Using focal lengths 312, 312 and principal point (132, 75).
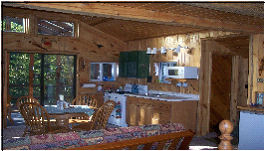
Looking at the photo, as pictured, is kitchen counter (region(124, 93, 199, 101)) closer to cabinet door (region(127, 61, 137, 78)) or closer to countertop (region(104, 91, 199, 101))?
countertop (region(104, 91, 199, 101))

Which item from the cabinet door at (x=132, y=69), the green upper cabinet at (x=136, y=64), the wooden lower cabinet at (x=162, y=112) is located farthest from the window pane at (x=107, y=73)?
the wooden lower cabinet at (x=162, y=112)

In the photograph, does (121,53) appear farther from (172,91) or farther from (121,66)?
(172,91)

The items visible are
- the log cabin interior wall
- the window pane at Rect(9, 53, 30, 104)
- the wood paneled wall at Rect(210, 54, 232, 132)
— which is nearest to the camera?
the log cabin interior wall

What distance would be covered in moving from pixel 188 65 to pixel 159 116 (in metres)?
1.34

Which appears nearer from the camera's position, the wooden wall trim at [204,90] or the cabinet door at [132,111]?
the wooden wall trim at [204,90]

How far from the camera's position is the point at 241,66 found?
7301 millimetres

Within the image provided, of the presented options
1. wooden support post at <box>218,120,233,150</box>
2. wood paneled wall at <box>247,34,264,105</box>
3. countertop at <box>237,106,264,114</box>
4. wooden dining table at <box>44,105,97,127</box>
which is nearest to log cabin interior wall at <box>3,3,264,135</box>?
wood paneled wall at <box>247,34,264,105</box>

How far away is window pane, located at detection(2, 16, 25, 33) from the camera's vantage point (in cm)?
744

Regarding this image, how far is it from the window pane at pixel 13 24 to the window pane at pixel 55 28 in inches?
17.2

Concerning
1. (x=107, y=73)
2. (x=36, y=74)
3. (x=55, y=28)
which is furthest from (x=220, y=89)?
(x=36, y=74)

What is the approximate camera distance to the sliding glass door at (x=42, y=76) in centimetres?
763

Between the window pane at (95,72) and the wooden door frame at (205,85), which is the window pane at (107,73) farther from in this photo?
the wooden door frame at (205,85)

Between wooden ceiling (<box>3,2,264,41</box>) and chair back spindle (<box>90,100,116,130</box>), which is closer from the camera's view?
wooden ceiling (<box>3,2,264,41</box>)

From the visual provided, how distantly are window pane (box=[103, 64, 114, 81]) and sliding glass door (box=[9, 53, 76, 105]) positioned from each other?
938 mm
